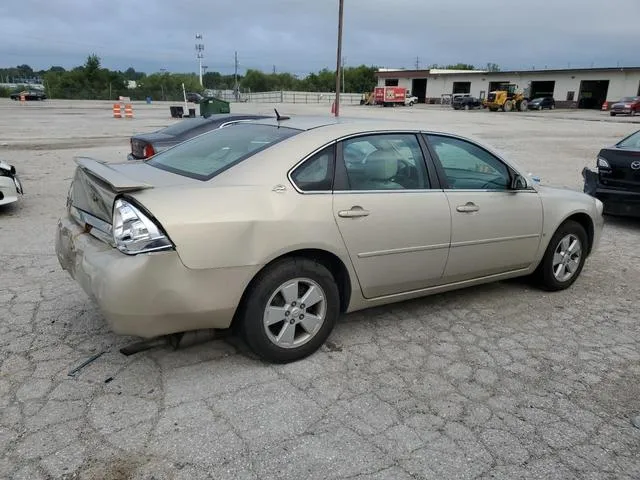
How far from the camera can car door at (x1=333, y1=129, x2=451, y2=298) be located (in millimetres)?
3543

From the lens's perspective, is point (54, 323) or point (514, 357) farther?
point (54, 323)

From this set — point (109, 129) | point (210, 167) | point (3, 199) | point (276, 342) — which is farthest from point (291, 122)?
point (109, 129)

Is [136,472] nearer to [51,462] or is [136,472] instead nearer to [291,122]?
[51,462]

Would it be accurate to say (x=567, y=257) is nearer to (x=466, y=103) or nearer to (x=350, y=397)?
(x=350, y=397)

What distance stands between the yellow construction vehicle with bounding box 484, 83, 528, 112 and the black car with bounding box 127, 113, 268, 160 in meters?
48.9

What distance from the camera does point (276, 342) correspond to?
3354 millimetres

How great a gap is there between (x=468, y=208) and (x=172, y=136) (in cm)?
607

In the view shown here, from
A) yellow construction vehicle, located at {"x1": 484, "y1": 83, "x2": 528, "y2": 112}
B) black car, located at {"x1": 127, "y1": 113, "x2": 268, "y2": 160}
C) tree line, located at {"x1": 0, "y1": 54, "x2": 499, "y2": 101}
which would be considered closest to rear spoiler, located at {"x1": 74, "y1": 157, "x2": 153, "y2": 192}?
black car, located at {"x1": 127, "y1": 113, "x2": 268, "y2": 160}

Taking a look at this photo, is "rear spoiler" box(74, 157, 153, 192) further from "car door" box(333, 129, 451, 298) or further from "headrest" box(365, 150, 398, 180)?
"headrest" box(365, 150, 398, 180)

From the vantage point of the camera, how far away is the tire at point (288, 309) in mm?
3211

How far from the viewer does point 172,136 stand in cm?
879

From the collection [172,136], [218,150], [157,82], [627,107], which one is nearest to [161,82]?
[157,82]

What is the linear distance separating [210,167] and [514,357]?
7.92 ft

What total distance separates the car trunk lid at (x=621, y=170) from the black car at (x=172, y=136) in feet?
16.6
